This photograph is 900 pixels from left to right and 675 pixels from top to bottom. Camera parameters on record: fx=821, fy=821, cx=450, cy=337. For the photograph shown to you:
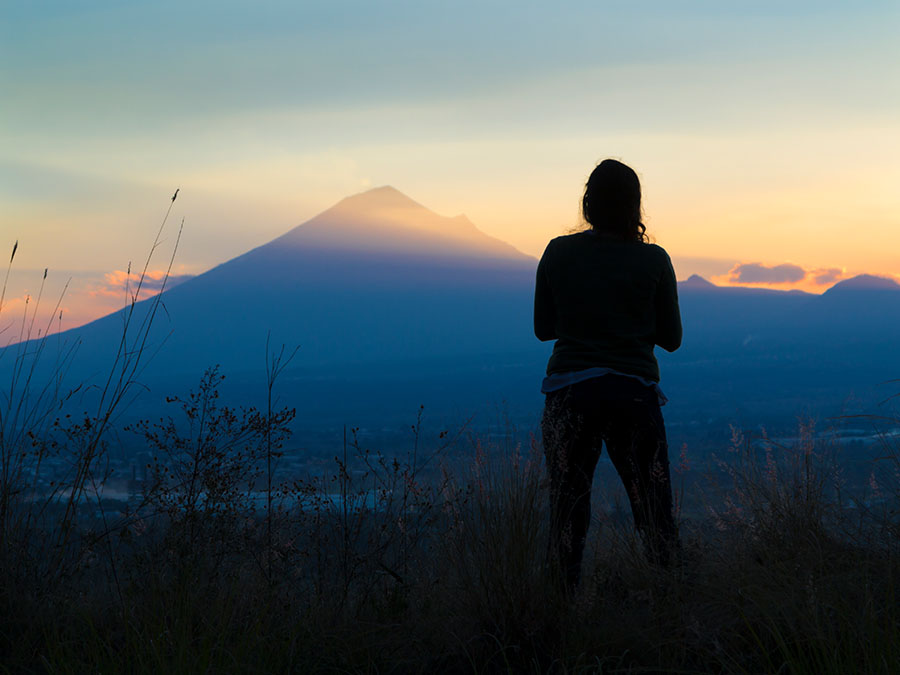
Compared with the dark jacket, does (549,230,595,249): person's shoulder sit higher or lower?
higher

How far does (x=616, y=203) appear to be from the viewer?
3033mm

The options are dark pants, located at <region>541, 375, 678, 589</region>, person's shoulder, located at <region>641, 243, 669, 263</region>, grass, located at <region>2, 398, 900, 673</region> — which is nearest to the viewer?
grass, located at <region>2, 398, 900, 673</region>

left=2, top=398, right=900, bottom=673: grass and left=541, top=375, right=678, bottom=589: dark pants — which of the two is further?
left=541, top=375, right=678, bottom=589: dark pants

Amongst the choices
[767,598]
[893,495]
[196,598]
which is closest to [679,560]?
[767,598]

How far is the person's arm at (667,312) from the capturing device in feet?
9.86

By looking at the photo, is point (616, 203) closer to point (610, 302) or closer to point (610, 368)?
point (610, 302)

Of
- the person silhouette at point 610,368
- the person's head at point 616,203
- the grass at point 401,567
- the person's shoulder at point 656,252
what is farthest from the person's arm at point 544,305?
the grass at point 401,567

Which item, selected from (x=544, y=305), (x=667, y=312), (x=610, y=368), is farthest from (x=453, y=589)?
Result: (x=667, y=312)

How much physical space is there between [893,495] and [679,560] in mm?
976

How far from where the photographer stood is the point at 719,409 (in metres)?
106

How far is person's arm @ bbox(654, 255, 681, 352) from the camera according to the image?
3.01 meters

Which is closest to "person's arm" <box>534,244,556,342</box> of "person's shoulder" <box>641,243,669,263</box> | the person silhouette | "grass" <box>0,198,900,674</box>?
the person silhouette

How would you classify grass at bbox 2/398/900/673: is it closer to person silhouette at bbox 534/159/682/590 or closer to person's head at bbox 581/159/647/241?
person silhouette at bbox 534/159/682/590

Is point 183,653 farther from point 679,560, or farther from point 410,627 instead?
point 679,560
